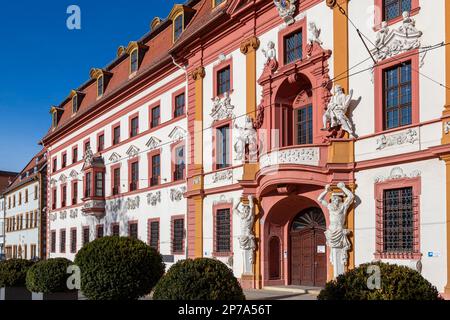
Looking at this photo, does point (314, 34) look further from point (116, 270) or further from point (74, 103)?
point (74, 103)

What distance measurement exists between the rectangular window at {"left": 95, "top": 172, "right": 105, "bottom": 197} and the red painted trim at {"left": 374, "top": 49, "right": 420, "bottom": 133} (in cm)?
2432

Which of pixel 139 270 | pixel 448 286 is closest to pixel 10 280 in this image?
pixel 139 270

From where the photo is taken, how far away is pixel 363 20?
1922cm

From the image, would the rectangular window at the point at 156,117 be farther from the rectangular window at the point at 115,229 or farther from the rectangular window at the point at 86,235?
the rectangular window at the point at 86,235

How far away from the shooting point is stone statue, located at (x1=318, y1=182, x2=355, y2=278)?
19.1 metres

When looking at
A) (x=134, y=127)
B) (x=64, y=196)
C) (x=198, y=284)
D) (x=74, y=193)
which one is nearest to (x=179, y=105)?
(x=134, y=127)

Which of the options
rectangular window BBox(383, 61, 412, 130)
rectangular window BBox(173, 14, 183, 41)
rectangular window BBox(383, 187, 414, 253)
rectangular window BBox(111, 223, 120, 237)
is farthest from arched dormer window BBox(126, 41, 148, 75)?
rectangular window BBox(383, 187, 414, 253)

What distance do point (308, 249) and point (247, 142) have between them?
4814 millimetres

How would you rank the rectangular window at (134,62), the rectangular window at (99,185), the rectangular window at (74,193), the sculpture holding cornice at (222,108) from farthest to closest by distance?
the rectangular window at (74,193), the rectangular window at (99,185), the rectangular window at (134,62), the sculpture holding cornice at (222,108)

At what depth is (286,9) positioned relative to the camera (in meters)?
22.3

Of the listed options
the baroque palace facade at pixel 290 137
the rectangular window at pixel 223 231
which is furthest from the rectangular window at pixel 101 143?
the rectangular window at pixel 223 231

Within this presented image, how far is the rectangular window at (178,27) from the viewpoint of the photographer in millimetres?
30611

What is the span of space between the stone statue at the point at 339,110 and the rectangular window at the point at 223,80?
7286mm

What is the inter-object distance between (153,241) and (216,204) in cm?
716
